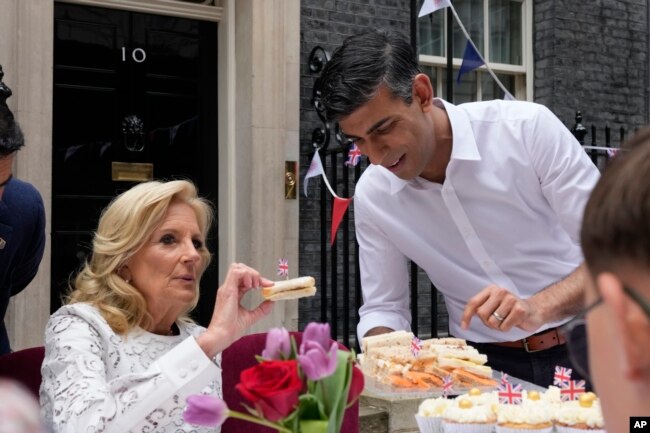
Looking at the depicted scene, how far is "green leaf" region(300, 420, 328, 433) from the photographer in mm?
1347

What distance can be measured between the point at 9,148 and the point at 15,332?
323 centimetres

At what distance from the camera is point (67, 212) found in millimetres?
6211

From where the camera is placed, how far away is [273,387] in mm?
1258

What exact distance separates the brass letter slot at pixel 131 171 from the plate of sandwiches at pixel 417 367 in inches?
149

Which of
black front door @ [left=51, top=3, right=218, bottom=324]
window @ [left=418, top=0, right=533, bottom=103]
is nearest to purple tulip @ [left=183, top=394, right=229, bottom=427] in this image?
black front door @ [left=51, top=3, right=218, bottom=324]

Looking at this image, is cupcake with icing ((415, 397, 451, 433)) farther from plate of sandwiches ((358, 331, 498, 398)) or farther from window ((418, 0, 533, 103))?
window ((418, 0, 533, 103))

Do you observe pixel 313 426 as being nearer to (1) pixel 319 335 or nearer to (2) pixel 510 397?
(1) pixel 319 335

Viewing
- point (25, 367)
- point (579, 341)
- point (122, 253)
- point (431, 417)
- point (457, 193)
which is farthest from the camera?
point (457, 193)

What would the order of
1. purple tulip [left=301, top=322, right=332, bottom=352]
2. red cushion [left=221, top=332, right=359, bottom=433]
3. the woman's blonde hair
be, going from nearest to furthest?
purple tulip [left=301, top=322, right=332, bottom=352], the woman's blonde hair, red cushion [left=221, top=332, right=359, bottom=433]

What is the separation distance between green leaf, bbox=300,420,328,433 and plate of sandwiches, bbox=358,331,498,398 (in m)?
1.52

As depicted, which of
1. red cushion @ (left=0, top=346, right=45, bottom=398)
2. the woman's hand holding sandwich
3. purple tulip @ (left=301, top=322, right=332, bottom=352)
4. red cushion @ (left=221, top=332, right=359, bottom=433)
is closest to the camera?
purple tulip @ (left=301, top=322, right=332, bottom=352)

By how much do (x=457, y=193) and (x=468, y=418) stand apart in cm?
119

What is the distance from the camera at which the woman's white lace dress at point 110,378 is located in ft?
7.11

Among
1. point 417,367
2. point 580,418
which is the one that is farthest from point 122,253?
point 580,418
